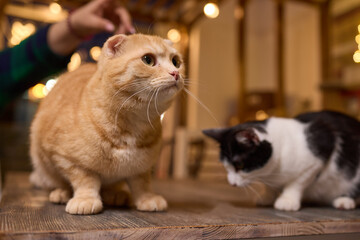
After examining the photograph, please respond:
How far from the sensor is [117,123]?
88 cm

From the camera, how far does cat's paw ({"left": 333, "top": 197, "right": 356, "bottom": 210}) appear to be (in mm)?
1124

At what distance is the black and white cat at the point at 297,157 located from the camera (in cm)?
111

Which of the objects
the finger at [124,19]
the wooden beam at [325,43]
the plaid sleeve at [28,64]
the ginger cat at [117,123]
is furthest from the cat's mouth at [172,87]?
the wooden beam at [325,43]

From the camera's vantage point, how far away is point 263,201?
1207mm

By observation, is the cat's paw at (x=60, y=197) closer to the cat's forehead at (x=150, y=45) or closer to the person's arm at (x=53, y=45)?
the cat's forehead at (x=150, y=45)

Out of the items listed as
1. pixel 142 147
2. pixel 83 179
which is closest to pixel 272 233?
pixel 142 147

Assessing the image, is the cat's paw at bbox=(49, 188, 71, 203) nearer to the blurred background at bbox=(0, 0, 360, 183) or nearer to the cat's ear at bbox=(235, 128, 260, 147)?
the cat's ear at bbox=(235, 128, 260, 147)

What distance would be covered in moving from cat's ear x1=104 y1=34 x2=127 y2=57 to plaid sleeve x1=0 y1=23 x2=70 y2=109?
0.71m

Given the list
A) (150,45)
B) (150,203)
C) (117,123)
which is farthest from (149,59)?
(150,203)

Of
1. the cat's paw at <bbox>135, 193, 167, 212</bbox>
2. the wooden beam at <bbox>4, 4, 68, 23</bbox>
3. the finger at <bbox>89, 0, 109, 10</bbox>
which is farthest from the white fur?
the wooden beam at <bbox>4, 4, 68, 23</bbox>

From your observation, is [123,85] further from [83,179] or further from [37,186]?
[37,186]

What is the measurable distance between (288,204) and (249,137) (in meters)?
0.26

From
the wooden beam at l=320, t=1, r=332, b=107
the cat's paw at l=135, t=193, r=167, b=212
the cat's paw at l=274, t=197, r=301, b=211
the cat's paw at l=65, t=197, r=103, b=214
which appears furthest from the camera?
the wooden beam at l=320, t=1, r=332, b=107

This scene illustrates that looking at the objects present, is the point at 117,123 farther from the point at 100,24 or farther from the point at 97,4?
the point at 97,4
